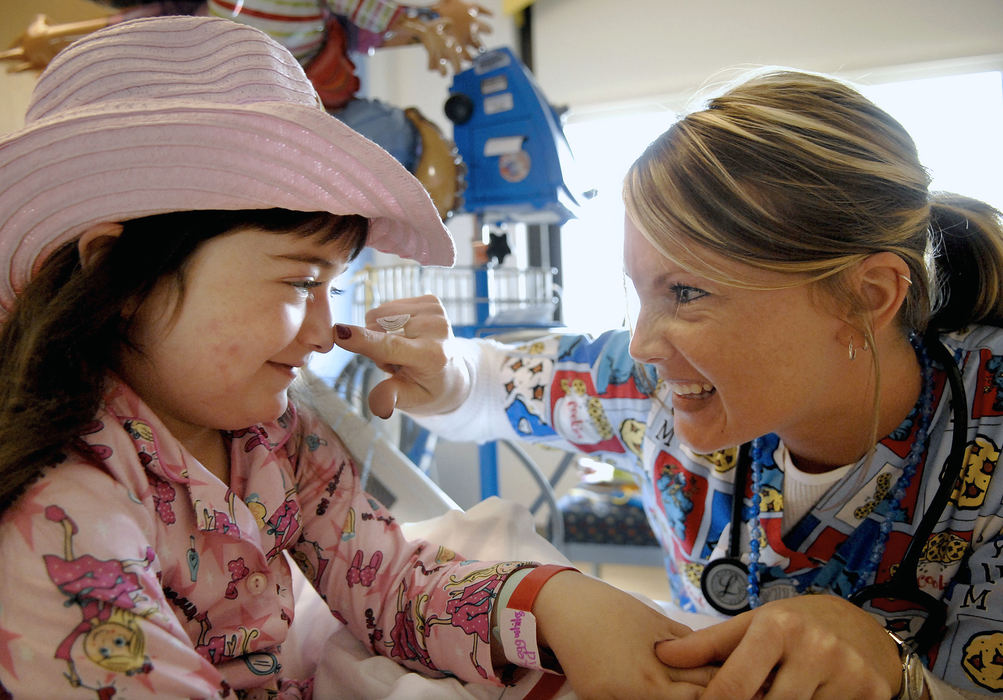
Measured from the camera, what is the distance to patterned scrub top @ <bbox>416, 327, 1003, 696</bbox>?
2.42 ft

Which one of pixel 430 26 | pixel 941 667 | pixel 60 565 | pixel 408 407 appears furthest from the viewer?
pixel 430 26

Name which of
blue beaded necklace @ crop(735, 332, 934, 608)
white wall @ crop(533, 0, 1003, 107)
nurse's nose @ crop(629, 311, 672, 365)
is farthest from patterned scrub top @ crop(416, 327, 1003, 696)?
white wall @ crop(533, 0, 1003, 107)

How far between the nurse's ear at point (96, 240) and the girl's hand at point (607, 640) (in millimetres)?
469

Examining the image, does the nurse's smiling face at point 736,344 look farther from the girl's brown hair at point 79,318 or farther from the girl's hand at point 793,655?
the girl's brown hair at point 79,318

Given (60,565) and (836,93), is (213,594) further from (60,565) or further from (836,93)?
(836,93)

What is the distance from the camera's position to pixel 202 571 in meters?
0.63

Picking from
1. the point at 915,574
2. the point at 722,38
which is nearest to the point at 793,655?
the point at 915,574

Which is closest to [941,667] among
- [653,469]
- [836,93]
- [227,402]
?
[653,469]

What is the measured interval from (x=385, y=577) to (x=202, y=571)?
0.18 metres

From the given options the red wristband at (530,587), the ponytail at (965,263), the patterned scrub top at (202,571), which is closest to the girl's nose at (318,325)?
the patterned scrub top at (202,571)

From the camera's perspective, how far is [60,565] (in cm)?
47

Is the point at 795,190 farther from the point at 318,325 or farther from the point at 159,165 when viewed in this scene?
the point at 159,165

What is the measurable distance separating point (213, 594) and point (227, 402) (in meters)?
0.17

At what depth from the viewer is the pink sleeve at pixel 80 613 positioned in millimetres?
452
